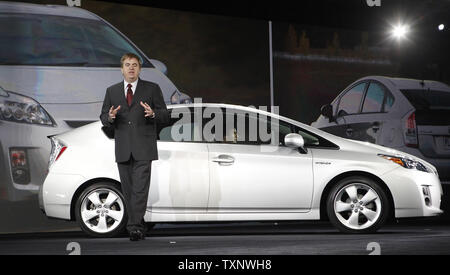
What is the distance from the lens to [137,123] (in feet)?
28.0

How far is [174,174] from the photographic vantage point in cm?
923

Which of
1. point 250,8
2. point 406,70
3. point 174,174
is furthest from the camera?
point 406,70

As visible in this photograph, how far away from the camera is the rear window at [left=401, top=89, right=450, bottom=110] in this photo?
12688 mm

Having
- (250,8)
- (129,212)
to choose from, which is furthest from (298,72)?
(129,212)

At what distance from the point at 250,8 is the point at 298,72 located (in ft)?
4.10

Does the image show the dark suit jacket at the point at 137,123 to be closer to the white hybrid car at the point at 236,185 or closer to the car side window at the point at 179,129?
the white hybrid car at the point at 236,185

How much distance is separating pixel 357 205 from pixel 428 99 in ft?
13.9

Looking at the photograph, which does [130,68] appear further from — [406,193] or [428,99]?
[428,99]

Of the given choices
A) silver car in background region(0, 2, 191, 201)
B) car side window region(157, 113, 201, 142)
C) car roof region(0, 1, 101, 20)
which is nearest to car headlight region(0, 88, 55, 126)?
silver car in background region(0, 2, 191, 201)

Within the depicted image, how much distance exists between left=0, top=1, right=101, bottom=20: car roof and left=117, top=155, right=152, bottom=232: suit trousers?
344 centimetres

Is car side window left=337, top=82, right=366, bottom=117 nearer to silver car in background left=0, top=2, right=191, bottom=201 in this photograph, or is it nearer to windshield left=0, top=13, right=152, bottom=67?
silver car in background left=0, top=2, right=191, bottom=201

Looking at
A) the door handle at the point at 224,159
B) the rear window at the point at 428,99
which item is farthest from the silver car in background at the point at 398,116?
the door handle at the point at 224,159

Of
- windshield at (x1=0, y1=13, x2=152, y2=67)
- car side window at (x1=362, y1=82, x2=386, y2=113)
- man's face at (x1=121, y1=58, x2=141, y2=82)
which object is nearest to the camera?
man's face at (x1=121, y1=58, x2=141, y2=82)

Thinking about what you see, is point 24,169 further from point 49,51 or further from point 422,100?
point 422,100
